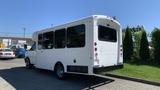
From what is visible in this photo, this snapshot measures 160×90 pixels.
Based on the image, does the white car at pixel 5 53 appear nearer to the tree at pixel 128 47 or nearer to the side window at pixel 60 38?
the tree at pixel 128 47

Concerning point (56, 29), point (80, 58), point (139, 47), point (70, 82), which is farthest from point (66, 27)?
point (139, 47)

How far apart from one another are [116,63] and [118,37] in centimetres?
132

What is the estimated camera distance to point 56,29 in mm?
13289

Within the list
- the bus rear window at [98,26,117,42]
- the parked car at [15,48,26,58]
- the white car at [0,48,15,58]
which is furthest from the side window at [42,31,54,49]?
the parked car at [15,48,26,58]

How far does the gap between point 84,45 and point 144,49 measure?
1021 cm

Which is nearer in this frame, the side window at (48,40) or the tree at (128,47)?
the side window at (48,40)

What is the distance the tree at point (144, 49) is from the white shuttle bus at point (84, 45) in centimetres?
809

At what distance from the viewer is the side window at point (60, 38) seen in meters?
12.7

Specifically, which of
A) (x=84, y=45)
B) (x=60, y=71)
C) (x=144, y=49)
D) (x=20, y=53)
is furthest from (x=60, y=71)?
(x=20, y=53)

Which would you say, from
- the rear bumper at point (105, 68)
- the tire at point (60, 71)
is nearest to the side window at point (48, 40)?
the tire at point (60, 71)

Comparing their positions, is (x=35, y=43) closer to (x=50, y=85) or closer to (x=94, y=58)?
(x=50, y=85)

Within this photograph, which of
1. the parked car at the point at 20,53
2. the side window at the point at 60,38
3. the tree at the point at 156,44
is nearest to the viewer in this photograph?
the side window at the point at 60,38

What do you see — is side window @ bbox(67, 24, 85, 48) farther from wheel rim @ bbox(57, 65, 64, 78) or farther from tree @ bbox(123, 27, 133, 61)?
tree @ bbox(123, 27, 133, 61)

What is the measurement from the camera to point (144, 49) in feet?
65.6
